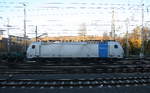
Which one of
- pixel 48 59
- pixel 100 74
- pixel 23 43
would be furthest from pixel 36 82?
pixel 23 43

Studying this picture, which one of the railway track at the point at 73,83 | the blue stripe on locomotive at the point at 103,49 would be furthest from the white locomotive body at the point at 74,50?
the railway track at the point at 73,83

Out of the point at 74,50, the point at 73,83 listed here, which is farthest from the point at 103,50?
the point at 73,83

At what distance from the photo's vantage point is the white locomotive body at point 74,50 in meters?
30.6

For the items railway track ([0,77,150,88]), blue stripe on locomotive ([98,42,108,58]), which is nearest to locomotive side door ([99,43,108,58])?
blue stripe on locomotive ([98,42,108,58])

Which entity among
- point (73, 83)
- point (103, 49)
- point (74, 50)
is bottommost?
point (73, 83)

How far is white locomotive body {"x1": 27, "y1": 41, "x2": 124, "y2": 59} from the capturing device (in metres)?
30.6

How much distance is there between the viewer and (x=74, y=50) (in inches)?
1230

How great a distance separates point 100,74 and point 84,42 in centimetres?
1696

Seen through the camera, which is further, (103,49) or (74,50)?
(74,50)

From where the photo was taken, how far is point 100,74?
48.3 feet

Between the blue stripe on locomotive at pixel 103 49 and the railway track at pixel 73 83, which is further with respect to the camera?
the blue stripe on locomotive at pixel 103 49

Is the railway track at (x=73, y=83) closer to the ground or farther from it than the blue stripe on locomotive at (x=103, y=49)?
closer to the ground

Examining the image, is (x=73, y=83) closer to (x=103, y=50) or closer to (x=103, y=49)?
(x=103, y=50)

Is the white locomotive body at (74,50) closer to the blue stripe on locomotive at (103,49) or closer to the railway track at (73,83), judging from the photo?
the blue stripe on locomotive at (103,49)
